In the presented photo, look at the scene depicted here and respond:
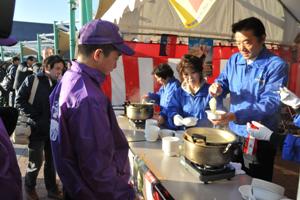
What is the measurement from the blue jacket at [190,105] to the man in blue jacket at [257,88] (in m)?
0.35

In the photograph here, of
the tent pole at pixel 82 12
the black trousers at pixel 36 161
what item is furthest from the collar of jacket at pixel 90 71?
the tent pole at pixel 82 12

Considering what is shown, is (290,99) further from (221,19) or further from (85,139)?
(221,19)

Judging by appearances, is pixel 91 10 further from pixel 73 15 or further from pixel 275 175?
pixel 275 175

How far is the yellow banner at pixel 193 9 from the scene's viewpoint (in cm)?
231

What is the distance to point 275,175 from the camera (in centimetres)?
425

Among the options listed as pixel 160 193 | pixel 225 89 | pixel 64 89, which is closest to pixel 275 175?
pixel 225 89

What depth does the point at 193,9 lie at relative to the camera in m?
2.36

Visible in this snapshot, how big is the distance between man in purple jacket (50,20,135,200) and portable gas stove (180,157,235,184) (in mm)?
441

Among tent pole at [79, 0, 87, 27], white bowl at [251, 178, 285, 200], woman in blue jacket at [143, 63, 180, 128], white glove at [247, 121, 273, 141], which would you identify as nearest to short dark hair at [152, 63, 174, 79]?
woman in blue jacket at [143, 63, 180, 128]

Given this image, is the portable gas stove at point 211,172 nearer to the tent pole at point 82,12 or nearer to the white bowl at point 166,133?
the white bowl at point 166,133

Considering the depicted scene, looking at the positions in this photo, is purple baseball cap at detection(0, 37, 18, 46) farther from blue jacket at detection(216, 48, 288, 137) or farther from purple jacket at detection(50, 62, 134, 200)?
blue jacket at detection(216, 48, 288, 137)

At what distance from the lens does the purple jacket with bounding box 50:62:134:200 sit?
1230 mm

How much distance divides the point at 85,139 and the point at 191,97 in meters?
1.74

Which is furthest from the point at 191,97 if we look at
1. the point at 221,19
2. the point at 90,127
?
the point at 221,19
